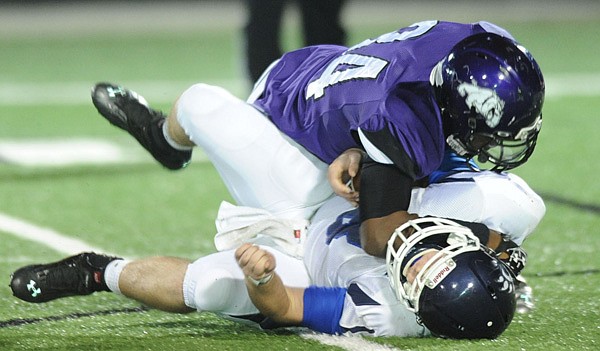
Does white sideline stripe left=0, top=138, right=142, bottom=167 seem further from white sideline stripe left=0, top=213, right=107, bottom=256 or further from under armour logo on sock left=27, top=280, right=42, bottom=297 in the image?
under armour logo on sock left=27, top=280, right=42, bottom=297

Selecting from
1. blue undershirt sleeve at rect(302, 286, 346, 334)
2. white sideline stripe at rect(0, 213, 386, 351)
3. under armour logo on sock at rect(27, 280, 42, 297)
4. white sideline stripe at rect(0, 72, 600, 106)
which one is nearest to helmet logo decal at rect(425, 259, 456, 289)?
blue undershirt sleeve at rect(302, 286, 346, 334)

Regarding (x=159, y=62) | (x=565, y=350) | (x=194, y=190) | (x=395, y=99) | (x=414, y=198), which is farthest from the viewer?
(x=159, y=62)

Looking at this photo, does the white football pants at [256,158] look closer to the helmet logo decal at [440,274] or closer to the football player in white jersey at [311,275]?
the football player in white jersey at [311,275]

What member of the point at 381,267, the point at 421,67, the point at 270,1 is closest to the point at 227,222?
the point at 381,267

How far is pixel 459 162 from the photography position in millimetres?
3160

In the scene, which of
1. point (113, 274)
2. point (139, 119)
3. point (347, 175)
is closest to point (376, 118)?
point (347, 175)

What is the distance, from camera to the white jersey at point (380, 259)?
9.18ft

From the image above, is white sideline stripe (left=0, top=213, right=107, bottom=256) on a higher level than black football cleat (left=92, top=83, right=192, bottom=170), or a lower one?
lower

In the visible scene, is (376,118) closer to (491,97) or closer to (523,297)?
(491,97)

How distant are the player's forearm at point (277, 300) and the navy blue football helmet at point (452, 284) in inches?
9.6

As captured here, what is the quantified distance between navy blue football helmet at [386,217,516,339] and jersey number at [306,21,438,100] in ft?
1.49

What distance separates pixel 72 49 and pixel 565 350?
26.7ft

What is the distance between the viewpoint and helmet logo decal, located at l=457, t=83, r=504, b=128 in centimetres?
272

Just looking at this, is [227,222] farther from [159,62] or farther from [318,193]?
[159,62]
